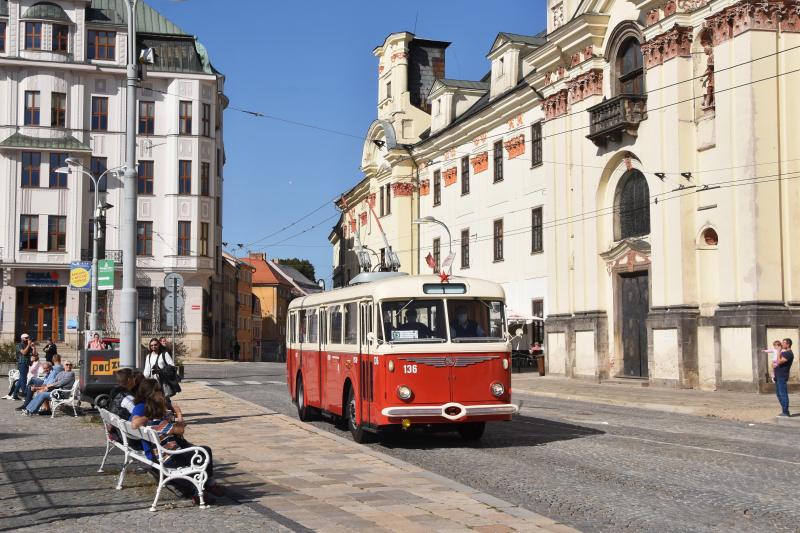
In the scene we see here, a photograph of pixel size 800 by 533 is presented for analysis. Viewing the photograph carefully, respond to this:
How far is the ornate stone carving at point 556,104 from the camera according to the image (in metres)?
40.1

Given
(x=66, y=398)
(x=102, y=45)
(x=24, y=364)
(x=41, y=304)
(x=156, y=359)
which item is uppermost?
(x=102, y=45)

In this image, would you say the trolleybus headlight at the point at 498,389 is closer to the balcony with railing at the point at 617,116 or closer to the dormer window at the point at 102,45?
the balcony with railing at the point at 617,116

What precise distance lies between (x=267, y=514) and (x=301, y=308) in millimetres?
12536

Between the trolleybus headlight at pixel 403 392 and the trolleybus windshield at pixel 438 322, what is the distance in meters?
0.74

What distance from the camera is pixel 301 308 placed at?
73.0 feet

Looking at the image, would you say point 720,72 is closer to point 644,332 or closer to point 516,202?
point 644,332

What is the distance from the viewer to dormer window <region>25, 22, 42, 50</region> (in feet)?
203

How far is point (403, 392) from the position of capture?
52.5 ft

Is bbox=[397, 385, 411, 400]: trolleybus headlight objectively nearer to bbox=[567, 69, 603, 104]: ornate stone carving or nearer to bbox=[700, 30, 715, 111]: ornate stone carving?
bbox=[700, 30, 715, 111]: ornate stone carving

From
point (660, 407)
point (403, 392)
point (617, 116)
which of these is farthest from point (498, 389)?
point (617, 116)

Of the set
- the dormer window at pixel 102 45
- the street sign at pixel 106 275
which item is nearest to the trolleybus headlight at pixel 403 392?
the street sign at pixel 106 275

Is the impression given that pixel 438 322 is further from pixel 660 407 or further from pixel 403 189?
pixel 403 189

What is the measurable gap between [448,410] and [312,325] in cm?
559

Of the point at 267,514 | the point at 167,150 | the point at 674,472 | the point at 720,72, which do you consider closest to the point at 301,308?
the point at 674,472
